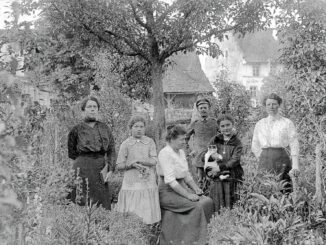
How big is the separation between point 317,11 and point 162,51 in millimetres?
4718

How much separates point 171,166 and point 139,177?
0.54 m

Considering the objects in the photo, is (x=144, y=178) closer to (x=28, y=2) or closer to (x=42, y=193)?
(x=42, y=193)

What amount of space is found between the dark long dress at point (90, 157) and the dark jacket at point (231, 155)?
1393mm

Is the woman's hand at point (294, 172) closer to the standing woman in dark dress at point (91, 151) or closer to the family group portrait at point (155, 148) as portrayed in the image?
the family group portrait at point (155, 148)

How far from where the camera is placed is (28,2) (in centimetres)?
894

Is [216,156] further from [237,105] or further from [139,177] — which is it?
[237,105]

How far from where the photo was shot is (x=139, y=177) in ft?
19.5

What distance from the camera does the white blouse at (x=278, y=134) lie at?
597cm

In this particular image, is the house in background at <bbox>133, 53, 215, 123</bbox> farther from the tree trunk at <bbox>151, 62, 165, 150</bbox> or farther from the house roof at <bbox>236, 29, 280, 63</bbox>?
the house roof at <bbox>236, 29, 280, 63</bbox>

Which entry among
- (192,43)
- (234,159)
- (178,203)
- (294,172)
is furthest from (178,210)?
(192,43)

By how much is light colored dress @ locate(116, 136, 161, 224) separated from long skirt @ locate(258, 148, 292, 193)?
55.9 inches

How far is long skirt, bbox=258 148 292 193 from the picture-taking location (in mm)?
6062

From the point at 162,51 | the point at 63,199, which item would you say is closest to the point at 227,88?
the point at 162,51

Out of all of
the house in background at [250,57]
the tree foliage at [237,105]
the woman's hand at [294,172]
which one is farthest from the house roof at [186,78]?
the woman's hand at [294,172]
